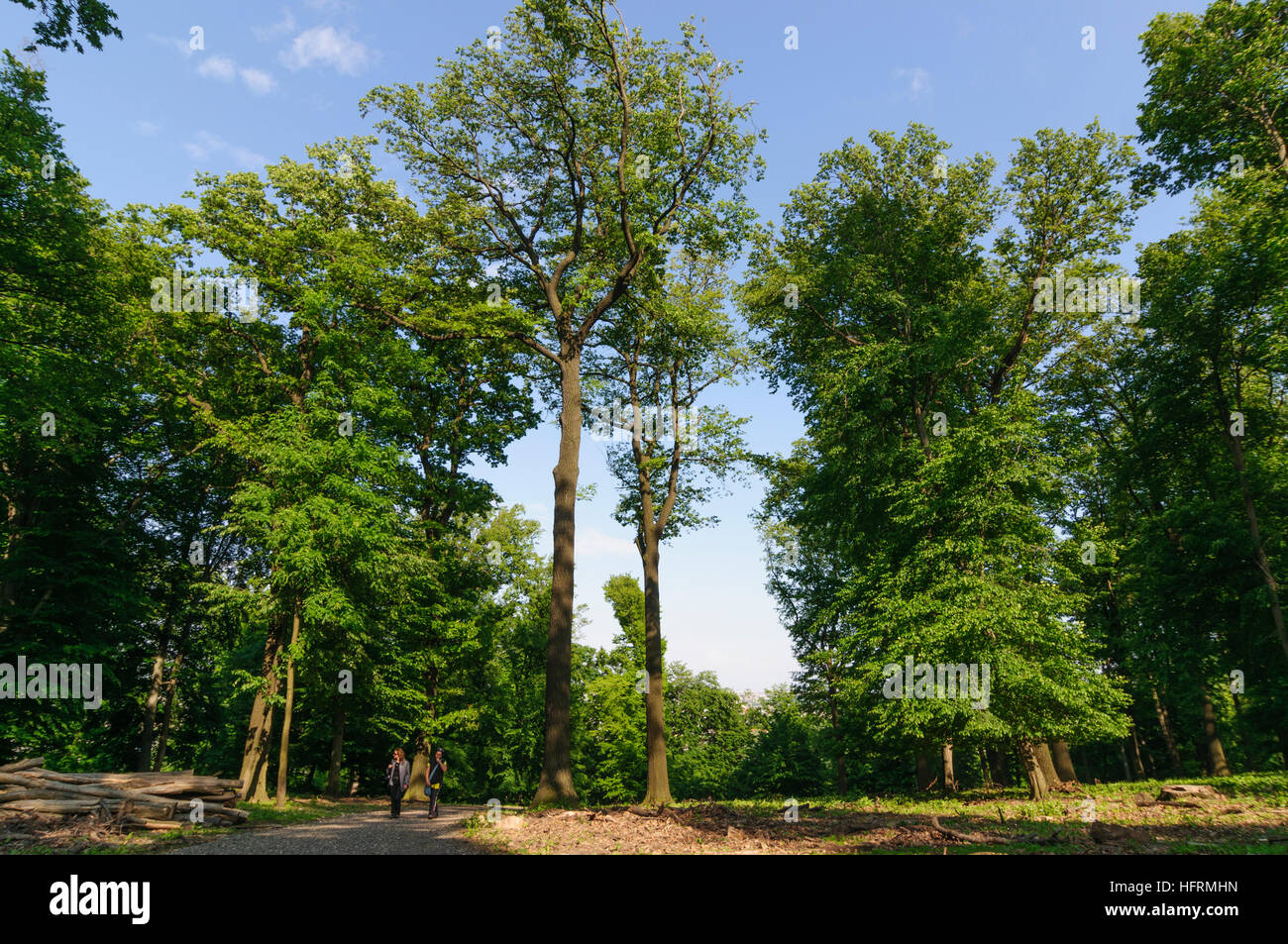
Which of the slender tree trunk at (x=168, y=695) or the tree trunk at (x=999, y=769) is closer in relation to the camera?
the tree trunk at (x=999, y=769)

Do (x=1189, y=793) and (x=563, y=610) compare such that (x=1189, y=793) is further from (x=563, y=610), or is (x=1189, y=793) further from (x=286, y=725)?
(x=286, y=725)

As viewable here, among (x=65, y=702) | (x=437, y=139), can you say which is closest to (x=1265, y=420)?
(x=437, y=139)

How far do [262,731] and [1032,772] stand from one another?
77.8ft

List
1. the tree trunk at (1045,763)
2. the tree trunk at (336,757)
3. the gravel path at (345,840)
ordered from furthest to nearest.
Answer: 1. the tree trunk at (336,757)
2. the tree trunk at (1045,763)
3. the gravel path at (345,840)

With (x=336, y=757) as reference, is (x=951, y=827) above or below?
above

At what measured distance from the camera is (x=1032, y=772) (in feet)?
56.5

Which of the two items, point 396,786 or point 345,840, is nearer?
point 345,840

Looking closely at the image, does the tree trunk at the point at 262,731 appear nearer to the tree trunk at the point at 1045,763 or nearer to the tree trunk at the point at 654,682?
the tree trunk at the point at 654,682

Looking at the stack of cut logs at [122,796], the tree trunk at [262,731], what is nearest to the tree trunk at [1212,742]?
the stack of cut logs at [122,796]

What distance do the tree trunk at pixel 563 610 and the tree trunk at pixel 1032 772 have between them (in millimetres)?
12330

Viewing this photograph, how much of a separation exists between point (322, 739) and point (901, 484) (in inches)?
1329

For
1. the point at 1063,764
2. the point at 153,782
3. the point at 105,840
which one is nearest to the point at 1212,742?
the point at 1063,764

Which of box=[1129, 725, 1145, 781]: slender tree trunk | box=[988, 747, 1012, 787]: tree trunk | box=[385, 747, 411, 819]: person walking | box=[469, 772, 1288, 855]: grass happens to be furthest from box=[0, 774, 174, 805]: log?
box=[1129, 725, 1145, 781]: slender tree trunk

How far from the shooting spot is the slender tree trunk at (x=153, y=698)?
2666cm
